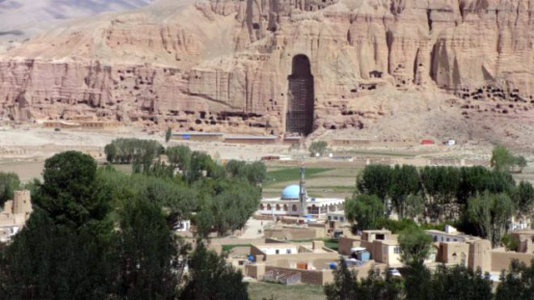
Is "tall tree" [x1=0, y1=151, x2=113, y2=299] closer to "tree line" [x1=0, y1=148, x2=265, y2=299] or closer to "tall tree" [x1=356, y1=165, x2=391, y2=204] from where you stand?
"tree line" [x1=0, y1=148, x2=265, y2=299]

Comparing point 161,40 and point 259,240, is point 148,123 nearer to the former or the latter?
point 161,40

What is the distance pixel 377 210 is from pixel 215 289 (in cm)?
2787

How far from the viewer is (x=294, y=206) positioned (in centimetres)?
7688

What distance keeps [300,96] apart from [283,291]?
9528 cm

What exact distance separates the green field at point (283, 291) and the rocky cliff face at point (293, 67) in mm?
87069

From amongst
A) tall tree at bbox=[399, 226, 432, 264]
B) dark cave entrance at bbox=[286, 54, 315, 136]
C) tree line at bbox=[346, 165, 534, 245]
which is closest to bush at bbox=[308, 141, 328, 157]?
dark cave entrance at bbox=[286, 54, 315, 136]

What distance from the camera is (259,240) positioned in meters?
61.5

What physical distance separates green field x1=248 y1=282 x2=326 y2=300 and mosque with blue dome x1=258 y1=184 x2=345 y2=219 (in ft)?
84.5

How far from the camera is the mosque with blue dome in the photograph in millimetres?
75938

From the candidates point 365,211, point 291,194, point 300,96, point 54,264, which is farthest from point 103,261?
point 300,96

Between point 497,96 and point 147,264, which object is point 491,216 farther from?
point 497,96

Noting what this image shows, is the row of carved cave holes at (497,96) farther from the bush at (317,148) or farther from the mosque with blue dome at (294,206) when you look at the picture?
the mosque with blue dome at (294,206)

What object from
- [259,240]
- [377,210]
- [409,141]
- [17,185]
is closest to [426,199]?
[377,210]

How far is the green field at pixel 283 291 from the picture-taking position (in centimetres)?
4575
